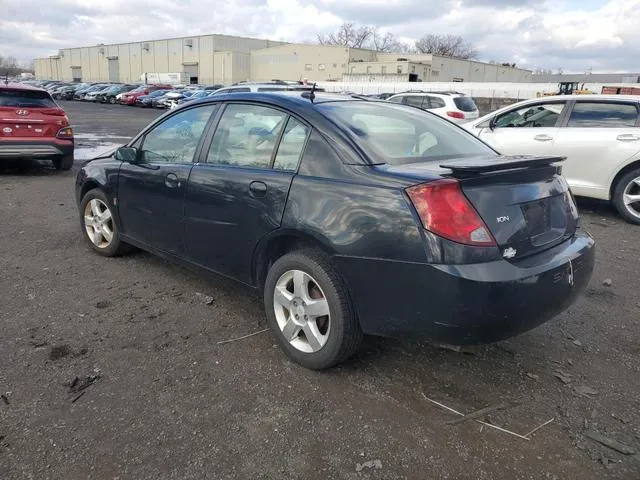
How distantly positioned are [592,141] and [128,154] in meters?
5.95

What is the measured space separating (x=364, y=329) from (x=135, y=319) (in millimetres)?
1827

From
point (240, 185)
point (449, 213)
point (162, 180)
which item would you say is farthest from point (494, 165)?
point (162, 180)

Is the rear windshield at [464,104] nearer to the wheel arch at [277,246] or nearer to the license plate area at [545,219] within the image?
the license plate area at [545,219]

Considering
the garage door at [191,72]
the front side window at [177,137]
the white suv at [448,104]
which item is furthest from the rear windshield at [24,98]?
the garage door at [191,72]

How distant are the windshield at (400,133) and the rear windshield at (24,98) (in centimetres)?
833

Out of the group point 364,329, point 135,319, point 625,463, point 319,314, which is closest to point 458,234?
point 364,329

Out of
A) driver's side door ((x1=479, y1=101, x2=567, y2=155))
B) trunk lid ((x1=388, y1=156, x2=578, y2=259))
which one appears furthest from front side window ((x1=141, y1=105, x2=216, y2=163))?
driver's side door ((x1=479, y1=101, x2=567, y2=155))

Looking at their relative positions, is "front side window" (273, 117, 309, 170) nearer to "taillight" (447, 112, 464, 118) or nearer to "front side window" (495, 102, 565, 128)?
"front side window" (495, 102, 565, 128)

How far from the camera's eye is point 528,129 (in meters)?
7.89

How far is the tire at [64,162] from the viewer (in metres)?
10.3

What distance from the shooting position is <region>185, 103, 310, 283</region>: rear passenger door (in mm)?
3238

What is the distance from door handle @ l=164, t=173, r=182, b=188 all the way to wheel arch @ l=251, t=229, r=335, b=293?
37.6 inches

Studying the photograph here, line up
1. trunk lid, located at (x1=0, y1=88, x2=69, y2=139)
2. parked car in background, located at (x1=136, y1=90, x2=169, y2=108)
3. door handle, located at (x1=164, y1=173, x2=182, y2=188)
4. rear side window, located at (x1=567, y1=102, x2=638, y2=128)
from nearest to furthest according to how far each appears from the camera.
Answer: door handle, located at (x1=164, y1=173, x2=182, y2=188)
rear side window, located at (x1=567, y1=102, x2=638, y2=128)
trunk lid, located at (x1=0, y1=88, x2=69, y2=139)
parked car in background, located at (x1=136, y1=90, x2=169, y2=108)

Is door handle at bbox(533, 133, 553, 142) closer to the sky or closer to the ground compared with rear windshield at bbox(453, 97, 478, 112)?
closer to the ground
